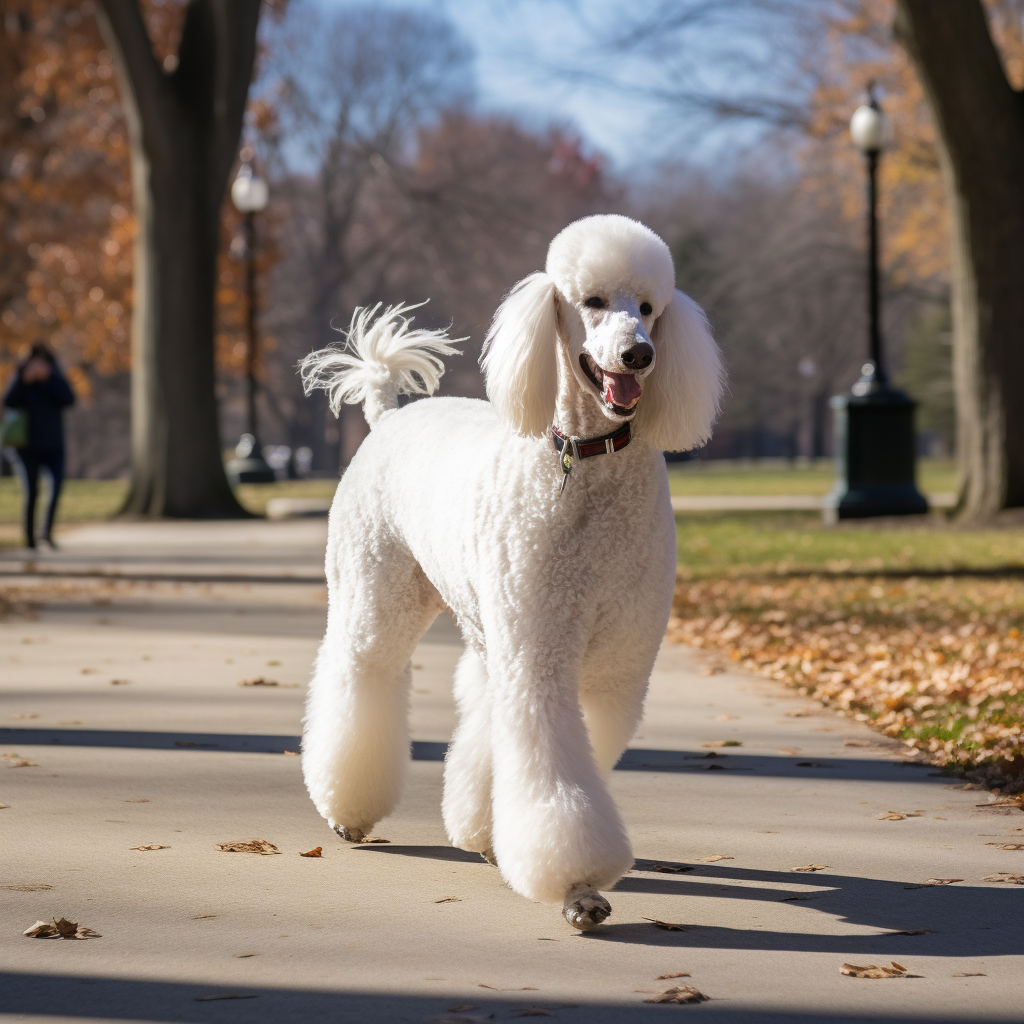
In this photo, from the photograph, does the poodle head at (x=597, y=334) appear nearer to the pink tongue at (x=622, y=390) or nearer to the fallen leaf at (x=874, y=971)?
the pink tongue at (x=622, y=390)

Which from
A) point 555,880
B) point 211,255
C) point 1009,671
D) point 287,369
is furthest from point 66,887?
point 287,369

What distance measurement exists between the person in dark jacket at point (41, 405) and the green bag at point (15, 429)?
0.04 metres

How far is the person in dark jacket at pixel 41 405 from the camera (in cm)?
1405

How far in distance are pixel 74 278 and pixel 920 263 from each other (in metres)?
21.7

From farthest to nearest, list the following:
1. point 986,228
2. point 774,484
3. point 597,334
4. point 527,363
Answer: point 774,484
point 986,228
point 527,363
point 597,334

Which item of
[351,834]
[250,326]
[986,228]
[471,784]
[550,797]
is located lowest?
[351,834]

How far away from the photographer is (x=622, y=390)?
3.72 metres

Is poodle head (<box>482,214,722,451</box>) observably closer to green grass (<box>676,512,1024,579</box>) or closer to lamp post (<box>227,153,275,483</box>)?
green grass (<box>676,512,1024,579</box>)

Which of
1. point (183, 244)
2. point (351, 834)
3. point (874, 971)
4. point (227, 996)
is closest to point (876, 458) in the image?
point (183, 244)

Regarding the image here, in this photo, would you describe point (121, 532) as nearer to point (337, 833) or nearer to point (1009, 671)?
point (1009, 671)

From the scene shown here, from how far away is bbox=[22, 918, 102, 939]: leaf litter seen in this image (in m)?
3.62

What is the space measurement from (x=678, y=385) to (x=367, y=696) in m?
1.57

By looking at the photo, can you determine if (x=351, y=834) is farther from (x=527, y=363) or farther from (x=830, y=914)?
(x=527, y=363)

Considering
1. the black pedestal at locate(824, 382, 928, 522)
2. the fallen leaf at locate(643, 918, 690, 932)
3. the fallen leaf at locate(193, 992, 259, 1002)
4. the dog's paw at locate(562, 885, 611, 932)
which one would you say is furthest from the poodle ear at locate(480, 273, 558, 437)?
the black pedestal at locate(824, 382, 928, 522)
